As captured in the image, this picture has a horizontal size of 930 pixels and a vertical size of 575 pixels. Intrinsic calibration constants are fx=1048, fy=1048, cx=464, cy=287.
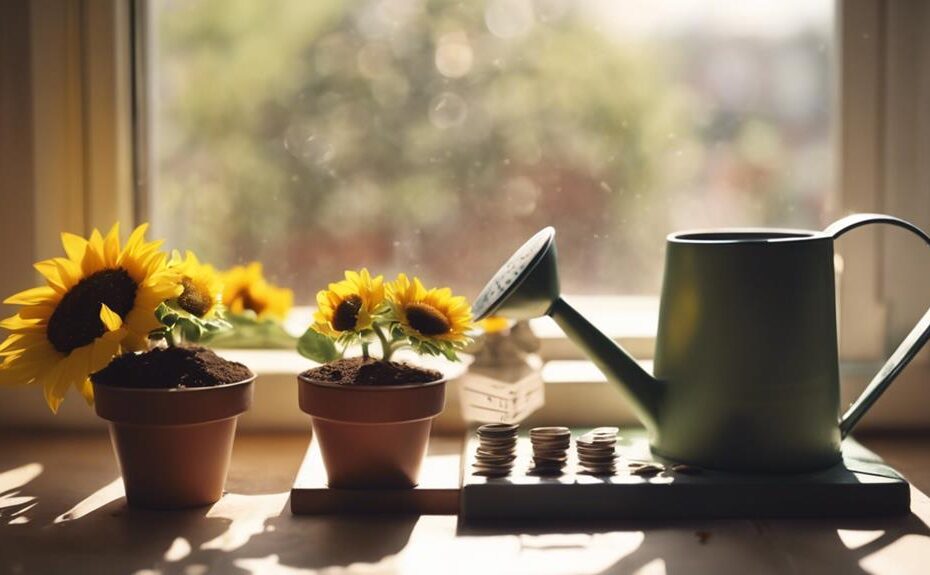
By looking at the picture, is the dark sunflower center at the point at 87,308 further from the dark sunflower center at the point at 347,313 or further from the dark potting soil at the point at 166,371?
the dark sunflower center at the point at 347,313

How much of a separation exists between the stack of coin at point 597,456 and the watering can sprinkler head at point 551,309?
0.16 feet

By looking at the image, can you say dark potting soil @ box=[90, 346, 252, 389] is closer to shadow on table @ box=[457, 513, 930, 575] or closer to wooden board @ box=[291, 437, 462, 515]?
wooden board @ box=[291, 437, 462, 515]

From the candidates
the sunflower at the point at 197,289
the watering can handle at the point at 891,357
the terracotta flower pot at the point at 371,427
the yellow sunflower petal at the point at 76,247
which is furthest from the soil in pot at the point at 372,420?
the watering can handle at the point at 891,357

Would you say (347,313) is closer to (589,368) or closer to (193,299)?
(193,299)

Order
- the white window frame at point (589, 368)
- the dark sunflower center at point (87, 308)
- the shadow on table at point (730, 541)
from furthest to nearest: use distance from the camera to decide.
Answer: the white window frame at point (589, 368)
the dark sunflower center at point (87, 308)
the shadow on table at point (730, 541)

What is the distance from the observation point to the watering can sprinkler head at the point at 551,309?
2.75ft

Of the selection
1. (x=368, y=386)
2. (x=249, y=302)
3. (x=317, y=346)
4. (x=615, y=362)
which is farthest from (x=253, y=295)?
(x=615, y=362)

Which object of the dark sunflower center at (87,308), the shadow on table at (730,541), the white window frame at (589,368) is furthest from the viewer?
the white window frame at (589,368)

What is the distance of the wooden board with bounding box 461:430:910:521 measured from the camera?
812 millimetres

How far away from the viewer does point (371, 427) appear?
33.0 inches

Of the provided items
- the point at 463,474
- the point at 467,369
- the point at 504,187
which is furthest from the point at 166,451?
the point at 504,187

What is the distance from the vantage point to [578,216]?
1.14 meters

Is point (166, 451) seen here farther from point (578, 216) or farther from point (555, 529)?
point (578, 216)

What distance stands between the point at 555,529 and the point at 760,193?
20.5 inches
